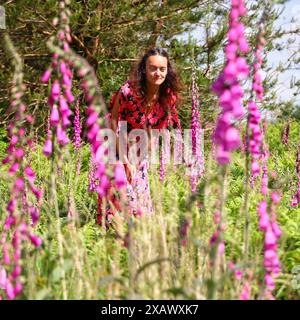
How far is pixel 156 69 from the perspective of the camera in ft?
15.3

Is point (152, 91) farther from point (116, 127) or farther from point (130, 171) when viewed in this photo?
point (130, 171)

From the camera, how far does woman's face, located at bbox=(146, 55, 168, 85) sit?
184 inches

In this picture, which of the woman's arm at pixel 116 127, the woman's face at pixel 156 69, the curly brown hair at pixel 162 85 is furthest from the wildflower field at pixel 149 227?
the woman's arm at pixel 116 127

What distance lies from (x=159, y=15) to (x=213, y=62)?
1.26 meters

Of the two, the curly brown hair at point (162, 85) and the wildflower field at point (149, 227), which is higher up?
the curly brown hair at point (162, 85)

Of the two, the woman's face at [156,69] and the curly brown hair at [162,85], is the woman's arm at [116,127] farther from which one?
the woman's face at [156,69]

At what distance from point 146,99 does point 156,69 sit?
0.34m

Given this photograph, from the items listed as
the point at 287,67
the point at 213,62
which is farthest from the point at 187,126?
the point at 287,67

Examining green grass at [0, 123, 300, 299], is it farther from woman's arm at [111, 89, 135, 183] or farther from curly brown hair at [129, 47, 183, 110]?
curly brown hair at [129, 47, 183, 110]

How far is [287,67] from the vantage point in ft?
35.4

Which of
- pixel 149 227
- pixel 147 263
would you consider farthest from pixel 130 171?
pixel 147 263

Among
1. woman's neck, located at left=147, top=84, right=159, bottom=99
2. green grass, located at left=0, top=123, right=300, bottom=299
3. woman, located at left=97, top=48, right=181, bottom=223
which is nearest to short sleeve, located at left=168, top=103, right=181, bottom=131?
woman, located at left=97, top=48, right=181, bottom=223

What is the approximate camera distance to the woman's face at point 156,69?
468 centimetres
